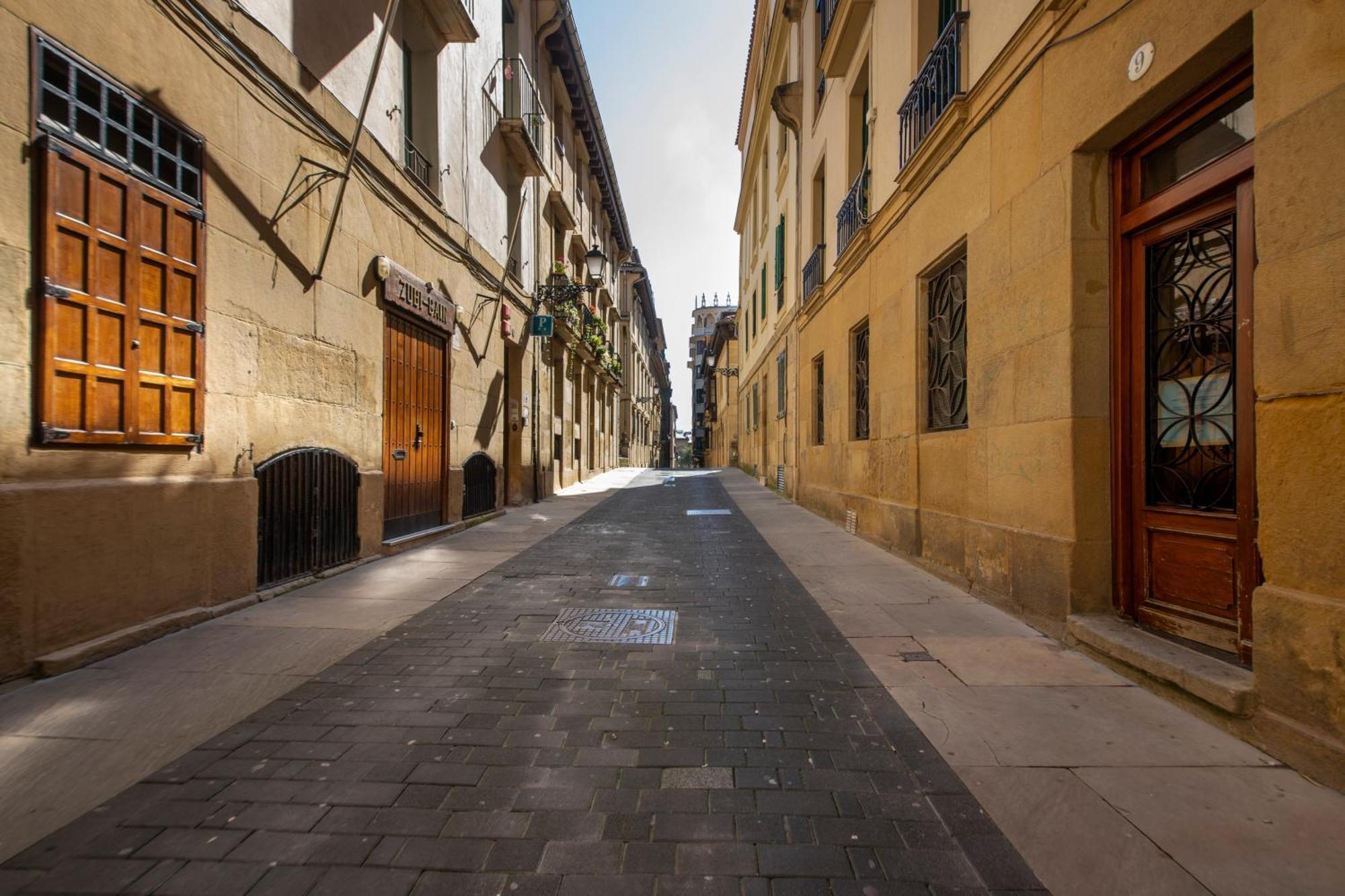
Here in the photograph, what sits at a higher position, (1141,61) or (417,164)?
(417,164)

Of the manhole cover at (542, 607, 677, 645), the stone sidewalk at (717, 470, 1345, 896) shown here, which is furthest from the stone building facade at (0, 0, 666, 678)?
the stone sidewalk at (717, 470, 1345, 896)

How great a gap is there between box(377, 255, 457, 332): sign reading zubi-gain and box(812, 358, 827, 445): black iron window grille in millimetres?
6965

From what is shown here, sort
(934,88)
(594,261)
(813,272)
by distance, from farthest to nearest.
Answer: (594,261) < (813,272) < (934,88)

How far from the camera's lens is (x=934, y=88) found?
6.32 metres

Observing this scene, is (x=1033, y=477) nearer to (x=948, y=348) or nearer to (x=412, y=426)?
(x=948, y=348)

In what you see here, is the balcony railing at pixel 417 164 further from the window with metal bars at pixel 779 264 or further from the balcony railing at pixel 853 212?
the window with metal bars at pixel 779 264

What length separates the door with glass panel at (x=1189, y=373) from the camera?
3.14 meters

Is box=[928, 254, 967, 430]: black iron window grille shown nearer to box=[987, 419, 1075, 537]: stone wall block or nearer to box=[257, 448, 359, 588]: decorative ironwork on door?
box=[987, 419, 1075, 537]: stone wall block

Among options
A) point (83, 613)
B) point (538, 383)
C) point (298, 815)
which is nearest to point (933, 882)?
point (298, 815)

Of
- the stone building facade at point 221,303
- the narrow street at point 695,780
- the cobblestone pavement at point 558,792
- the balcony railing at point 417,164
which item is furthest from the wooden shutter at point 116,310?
the balcony railing at point 417,164

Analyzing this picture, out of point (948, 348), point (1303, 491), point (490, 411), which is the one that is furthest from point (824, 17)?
point (1303, 491)

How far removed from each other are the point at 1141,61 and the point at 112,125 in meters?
6.41

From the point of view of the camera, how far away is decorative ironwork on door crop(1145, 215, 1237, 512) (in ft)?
10.8

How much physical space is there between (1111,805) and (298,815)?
2.98m
